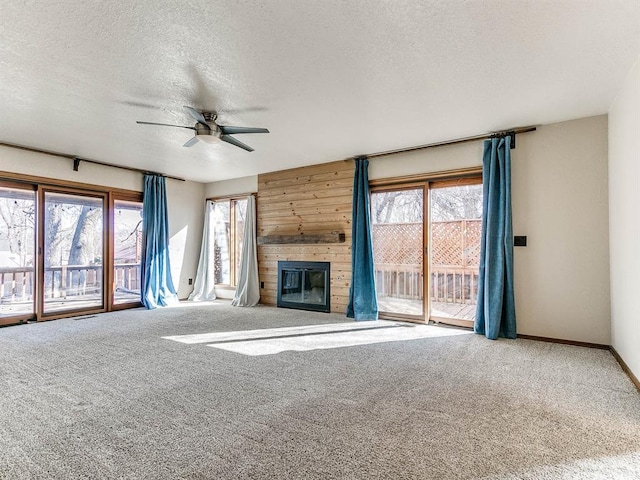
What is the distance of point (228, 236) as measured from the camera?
24.1 feet

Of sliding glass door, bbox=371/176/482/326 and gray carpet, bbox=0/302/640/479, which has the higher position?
sliding glass door, bbox=371/176/482/326

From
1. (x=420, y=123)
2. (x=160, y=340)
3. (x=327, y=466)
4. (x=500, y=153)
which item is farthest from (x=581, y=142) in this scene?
(x=160, y=340)

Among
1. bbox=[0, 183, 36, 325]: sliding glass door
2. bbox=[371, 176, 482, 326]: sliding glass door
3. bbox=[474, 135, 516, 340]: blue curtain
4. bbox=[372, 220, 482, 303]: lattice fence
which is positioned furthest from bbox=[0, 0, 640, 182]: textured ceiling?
bbox=[372, 220, 482, 303]: lattice fence

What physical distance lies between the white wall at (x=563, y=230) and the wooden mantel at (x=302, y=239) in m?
2.50

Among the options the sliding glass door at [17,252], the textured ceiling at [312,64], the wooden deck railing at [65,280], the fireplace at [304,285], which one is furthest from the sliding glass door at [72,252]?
the fireplace at [304,285]

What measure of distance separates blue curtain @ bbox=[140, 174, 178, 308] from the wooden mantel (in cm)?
180

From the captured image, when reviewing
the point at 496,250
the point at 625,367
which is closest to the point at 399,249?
the point at 496,250

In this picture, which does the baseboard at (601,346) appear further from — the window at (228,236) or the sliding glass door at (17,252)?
the sliding glass door at (17,252)

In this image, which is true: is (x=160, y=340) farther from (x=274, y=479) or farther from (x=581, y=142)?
(x=581, y=142)

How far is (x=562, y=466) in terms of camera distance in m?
1.70

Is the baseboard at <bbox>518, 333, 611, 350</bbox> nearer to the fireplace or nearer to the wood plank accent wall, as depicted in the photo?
the wood plank accent wall

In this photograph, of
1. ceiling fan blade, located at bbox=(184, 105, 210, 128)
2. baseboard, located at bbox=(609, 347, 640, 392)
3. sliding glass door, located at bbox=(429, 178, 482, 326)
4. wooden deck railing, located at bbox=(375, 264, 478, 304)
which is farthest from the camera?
wooden deck railing, located at bbox=(375, 264, 478, 304)

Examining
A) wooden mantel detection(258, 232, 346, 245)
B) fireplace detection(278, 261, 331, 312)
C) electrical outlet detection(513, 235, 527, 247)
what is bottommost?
fireplace detection(278, 261, 331, 312)

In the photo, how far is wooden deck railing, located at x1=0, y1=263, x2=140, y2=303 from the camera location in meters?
4.88
